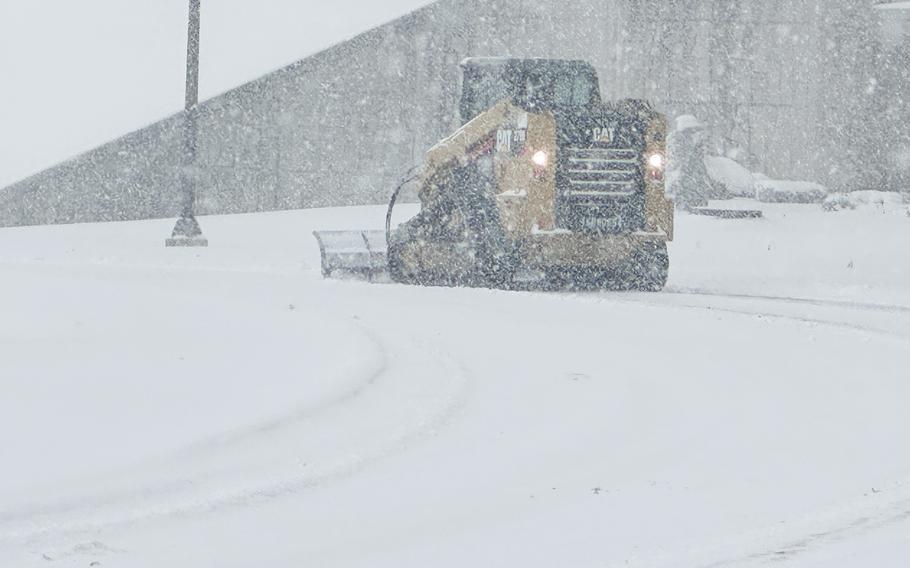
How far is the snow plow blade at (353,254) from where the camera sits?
16.9m

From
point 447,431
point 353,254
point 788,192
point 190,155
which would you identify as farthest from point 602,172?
point 788,192

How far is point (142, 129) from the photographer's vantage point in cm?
2520

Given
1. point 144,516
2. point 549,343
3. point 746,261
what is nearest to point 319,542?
point 144,516

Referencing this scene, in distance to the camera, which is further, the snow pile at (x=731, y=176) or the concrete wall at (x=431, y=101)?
the snow pile at (x=731, y=176)

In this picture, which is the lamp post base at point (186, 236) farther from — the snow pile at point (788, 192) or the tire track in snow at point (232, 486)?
the tire track in snow at point (232, 486)

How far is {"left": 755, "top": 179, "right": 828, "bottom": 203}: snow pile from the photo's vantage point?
87.4ft

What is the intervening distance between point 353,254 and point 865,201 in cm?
1230

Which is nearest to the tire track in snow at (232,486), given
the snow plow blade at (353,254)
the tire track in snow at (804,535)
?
the tire track in snow at (804,535)

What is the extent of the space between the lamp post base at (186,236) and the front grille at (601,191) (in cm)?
748

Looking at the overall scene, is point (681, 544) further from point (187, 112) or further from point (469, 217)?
point (187, 112)

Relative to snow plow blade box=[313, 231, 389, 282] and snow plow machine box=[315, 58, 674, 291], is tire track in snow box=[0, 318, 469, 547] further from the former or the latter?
snow plow blade box=[313, 231, 389, 282]

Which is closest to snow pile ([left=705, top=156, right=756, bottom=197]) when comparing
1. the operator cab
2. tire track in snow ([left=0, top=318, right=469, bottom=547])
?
the operator cab

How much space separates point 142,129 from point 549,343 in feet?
51.5

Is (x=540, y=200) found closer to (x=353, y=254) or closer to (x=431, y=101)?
(x=353, y=254)
